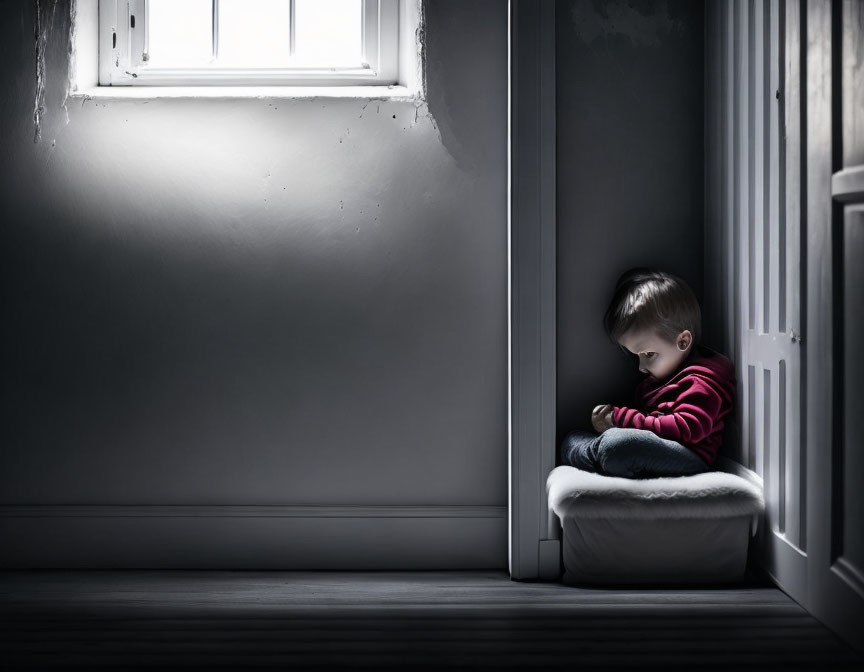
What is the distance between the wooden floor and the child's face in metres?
0.48

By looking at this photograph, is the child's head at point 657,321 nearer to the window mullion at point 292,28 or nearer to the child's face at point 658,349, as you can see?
the child's face at point 658,349

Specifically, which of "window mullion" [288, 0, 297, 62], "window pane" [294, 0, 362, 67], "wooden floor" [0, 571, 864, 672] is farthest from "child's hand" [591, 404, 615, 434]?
"window mullion" [288, 0, 297, 62]

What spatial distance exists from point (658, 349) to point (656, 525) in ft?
1.29

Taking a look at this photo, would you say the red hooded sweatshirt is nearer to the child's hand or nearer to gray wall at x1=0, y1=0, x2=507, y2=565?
the child's hand

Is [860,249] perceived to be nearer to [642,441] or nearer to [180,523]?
[642,441]

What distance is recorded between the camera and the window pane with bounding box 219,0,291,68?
2066 mm

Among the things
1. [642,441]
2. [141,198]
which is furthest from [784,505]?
[141,198]

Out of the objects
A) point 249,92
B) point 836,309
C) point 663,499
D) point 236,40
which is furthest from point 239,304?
point 836,309

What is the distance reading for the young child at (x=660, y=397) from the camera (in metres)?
1.72

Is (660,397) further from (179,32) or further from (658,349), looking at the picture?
(179,32)

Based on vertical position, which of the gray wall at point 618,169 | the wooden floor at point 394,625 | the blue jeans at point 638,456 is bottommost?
the wooden floor at point 394,625

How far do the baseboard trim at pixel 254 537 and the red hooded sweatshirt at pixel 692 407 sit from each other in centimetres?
43

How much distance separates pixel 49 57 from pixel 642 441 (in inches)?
66.0

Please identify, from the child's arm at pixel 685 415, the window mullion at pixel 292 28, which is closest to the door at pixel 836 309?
the child's arm at pixel 685 415
